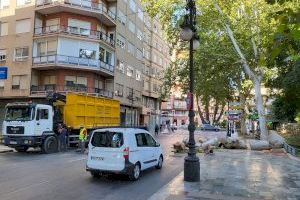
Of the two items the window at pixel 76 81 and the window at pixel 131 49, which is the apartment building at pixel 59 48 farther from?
the window at pixel 131 49

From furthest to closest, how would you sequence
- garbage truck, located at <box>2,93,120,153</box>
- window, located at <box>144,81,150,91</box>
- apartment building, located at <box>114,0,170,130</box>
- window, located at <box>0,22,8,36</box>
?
window, located at <box>144,81,150,91</box>, apartment building, located at <box>114,0,170,130</box>, window, located at <box>0,22,8,36</box>, garbage truck, located at <box>2,93,120,153</box>

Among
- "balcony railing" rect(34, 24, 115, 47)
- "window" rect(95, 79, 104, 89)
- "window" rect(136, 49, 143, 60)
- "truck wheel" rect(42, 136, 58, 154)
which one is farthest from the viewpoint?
"window" rect(136, 49, 143, 60)

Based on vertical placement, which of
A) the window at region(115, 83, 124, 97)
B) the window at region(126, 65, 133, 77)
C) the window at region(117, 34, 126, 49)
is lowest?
the window at region(115, 83, 124, 97)

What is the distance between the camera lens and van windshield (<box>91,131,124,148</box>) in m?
12.1

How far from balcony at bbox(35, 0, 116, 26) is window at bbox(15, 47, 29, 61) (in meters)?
4.35

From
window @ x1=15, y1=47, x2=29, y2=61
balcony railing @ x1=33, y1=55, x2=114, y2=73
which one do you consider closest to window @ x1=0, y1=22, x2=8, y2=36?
window @ x1=15, y1=47, x2=29, y2=61

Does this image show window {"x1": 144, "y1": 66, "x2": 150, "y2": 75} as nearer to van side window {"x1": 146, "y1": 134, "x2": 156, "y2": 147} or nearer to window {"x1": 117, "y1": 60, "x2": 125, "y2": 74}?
window {"x1": 117, "y1": 60, "x2": 125, "y2": 74}

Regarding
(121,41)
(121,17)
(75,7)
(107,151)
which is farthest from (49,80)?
(107,151)

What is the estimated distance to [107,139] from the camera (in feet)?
40.5

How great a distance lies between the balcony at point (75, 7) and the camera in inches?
1517

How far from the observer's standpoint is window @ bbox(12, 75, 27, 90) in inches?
1577

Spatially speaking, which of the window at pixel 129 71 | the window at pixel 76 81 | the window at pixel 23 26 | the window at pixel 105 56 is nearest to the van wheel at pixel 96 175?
the window at pixel 76 81

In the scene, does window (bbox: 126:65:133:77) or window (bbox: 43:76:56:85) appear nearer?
window (bbox: 43:76:56:85)

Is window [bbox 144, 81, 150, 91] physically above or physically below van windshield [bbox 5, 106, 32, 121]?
above
